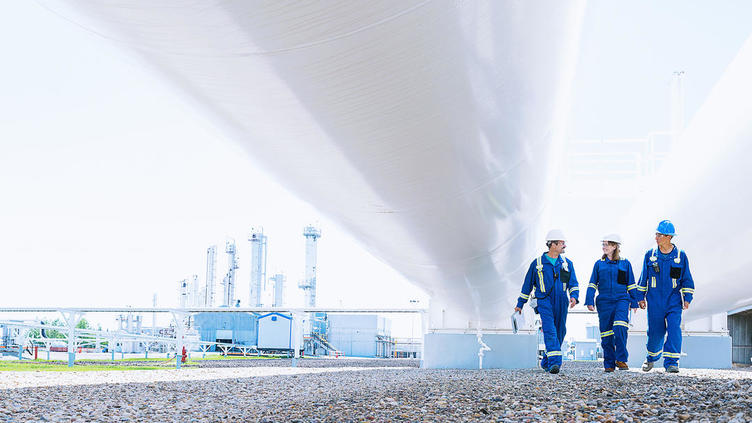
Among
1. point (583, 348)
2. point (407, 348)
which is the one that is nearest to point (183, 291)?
point (407, 348)

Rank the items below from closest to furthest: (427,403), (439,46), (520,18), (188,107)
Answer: (439,46) → (520,18) → (188,107) → (427,403)

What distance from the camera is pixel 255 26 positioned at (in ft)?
6.37

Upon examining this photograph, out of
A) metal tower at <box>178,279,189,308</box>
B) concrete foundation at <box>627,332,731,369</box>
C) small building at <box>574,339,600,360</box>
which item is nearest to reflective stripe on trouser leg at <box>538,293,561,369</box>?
concrete foundation at <box>627,332,731,369</box>

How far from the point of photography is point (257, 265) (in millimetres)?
39031

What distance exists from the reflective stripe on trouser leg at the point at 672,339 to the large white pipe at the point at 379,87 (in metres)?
2.35

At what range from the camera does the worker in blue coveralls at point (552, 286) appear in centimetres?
648

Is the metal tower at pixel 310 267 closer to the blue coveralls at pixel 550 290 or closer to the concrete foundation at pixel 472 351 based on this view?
the concrete foundation at pixel 472 351

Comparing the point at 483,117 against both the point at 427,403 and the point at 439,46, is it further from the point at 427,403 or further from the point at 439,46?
the point at 427,403

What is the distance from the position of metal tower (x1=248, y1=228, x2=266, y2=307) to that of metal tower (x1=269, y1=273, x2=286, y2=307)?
0.85 meters

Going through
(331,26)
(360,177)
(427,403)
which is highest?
(331,26)

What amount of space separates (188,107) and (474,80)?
123cm

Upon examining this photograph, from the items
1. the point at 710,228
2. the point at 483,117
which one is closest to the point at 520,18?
the point at 483,117

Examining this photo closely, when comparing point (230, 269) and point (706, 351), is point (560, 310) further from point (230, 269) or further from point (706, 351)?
point (230, 269)

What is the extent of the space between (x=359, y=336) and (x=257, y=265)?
296 inches
